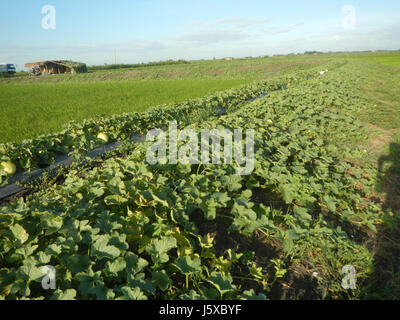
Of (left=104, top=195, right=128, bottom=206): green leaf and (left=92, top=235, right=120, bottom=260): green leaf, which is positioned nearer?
(left=92, top=235, right=120, bottom=260): green leaf

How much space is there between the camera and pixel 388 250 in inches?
102

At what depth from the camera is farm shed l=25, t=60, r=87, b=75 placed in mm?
48906

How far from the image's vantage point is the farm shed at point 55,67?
48.9m

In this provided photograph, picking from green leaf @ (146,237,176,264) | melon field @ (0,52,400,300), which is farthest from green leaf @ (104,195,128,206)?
green leaf @ (146,237,176,264)

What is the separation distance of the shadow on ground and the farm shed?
56907 millimetres

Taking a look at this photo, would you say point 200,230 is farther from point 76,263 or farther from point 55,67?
point 55,67

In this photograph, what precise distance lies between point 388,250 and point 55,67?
204 ft

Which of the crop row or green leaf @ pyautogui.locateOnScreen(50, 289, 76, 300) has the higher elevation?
the crop row

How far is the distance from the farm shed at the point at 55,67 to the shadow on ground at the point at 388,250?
187ft

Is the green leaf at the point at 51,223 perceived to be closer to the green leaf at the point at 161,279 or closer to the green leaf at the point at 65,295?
the green leaf at the point at 65,295

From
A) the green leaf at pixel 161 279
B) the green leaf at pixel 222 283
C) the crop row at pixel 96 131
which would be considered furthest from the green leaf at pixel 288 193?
the crop row at pixel 96 131

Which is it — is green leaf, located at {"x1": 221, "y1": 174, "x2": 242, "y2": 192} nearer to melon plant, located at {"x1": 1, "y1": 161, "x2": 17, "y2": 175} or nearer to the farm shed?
melon plant, located at {"x1": 1, "y1": 161, "x2": 17, "y2": 175}
